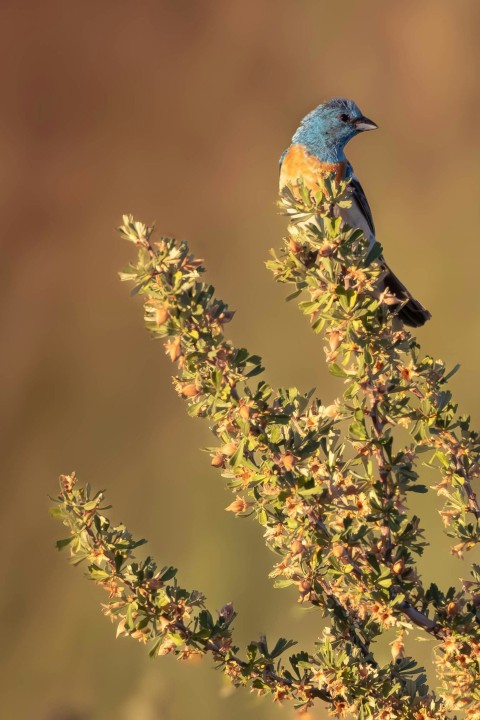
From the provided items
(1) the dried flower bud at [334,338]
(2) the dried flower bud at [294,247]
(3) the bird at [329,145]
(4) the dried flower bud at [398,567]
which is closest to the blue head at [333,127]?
(3) the bird at [329,145]

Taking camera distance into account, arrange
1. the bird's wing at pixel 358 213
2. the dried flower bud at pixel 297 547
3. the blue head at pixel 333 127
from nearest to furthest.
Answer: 1. the dried flower bud at pixel 297 547
2. the bird's wing at pixel 358 213
3. the blue head at pixel 333 127

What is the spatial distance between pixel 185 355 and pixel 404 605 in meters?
0.52

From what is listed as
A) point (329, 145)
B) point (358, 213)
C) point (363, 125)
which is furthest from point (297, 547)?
point (363, 125)

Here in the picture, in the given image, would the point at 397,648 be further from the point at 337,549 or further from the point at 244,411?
the point at 244,411

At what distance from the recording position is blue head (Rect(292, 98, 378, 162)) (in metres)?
3.50

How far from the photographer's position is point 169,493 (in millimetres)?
3355

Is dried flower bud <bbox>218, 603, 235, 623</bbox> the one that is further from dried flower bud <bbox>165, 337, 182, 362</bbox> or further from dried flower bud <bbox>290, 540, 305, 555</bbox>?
dried flower bud <bbox>165, 337, 182, 362</bbox>

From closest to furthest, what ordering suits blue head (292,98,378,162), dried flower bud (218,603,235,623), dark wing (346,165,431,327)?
dried flower bud (218,603,235,623), dark wing (346,165,431,327), blue head (292,98,378,162)

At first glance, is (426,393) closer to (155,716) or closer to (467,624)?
(467,624)

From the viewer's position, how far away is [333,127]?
3.54 m

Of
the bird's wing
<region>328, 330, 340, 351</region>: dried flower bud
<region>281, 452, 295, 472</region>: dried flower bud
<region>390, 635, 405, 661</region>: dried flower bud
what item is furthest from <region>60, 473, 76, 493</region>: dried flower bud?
the bird's wing

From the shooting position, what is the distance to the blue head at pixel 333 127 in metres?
3.50

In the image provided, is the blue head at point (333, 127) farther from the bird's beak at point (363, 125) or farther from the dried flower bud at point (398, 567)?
the dried flower bud at point (398, 567)

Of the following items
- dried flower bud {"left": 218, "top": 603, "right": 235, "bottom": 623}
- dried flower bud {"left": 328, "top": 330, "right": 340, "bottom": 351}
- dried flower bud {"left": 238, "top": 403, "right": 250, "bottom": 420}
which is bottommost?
dried flower bud {"left": 218, "top": 603, "right": 235, "bottom": 623}
